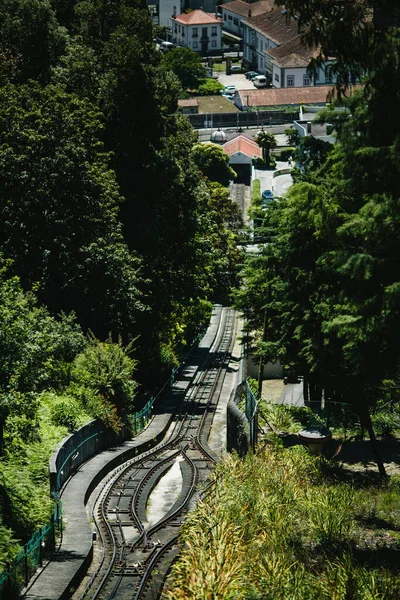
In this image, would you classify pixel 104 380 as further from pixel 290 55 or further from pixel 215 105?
pixel 290 55

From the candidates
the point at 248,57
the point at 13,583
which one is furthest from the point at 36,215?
the point at 248,57

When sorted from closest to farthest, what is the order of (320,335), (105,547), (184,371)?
(105,547)
(320,335)
(184,371)

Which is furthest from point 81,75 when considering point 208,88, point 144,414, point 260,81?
point 260,81

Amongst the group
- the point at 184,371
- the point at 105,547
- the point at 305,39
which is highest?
the point at 305,39

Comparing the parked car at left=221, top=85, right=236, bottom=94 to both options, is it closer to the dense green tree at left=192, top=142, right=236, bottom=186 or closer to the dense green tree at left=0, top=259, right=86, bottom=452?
the dense green tree at left=192, top=142, right=236, bottom=186

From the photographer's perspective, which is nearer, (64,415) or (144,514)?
(144,514)

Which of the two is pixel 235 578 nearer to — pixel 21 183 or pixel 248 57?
pixel 21 183
